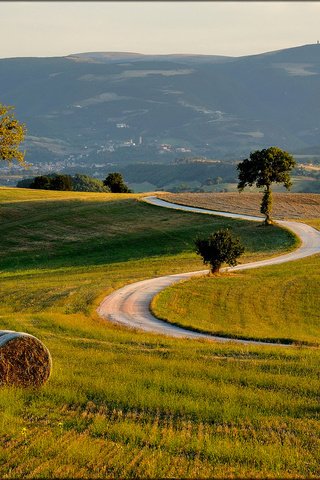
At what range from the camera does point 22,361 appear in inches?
744

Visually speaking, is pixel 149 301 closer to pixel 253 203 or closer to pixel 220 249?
pixel 220 249

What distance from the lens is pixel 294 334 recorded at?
38.6 meters

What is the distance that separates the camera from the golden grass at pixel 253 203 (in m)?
98.4

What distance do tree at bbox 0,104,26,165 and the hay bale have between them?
41.5 meters

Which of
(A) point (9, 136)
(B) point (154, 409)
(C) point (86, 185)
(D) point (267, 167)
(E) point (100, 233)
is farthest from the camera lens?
(C) point (86, 185)

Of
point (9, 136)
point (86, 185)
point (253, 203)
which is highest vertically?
→ point (9, 136)

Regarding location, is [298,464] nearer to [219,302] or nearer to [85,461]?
[85,461]

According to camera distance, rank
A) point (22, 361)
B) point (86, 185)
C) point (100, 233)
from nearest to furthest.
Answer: point (22, 361) < point (100, 233) < point (86, 185)

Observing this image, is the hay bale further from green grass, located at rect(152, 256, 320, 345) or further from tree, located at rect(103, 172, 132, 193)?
tree, located at rect(103, 172, 132, 193)

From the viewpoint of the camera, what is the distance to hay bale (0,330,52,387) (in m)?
18.5

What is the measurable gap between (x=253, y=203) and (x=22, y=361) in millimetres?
90566

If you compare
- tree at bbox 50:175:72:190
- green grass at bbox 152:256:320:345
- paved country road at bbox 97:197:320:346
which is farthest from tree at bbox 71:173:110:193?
green grass at bbox 152:256:320:345

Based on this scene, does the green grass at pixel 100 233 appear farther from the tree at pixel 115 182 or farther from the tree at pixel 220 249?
the tree at pixel 115 182

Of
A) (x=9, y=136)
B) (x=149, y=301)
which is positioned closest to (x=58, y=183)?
(x=9, y=136)
